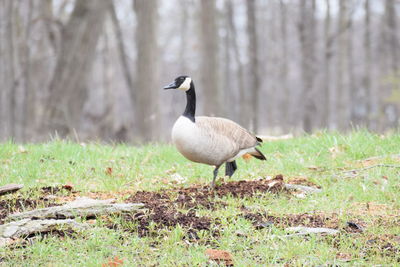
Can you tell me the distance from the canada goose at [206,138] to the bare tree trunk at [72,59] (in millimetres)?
8005

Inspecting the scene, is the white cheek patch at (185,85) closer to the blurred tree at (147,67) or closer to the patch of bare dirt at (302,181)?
the patch of bare dirt at (302,181)

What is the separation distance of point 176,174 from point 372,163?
2.60m

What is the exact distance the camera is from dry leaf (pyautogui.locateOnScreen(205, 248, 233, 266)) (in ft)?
12.9

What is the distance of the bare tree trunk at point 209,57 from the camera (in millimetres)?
15484

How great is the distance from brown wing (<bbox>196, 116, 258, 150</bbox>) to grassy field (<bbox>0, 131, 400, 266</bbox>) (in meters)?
0.63

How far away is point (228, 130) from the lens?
228 inches

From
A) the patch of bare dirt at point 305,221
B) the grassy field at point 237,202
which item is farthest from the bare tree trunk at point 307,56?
the patch of bare dirt at point 305,221

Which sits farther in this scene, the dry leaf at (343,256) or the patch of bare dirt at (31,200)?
the patch of bare dirt at (31,200)

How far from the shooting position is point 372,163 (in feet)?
23.0

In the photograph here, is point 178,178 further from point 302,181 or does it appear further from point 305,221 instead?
point 305,221

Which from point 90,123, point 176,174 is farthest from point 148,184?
point 90,123

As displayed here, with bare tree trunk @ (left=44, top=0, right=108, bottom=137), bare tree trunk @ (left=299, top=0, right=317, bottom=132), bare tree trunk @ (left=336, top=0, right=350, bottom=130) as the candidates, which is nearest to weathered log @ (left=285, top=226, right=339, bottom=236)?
bare tree trunk @ (left=44, top=0, right=108, bottom=137)

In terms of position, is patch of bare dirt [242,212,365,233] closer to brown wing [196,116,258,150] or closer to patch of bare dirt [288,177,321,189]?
brown wing [196,116,258,150]

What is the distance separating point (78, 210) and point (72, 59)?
9321 millimetres
